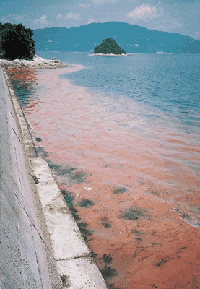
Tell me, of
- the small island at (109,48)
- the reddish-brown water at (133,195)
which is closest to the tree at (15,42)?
the reddish-brown water at (133,195)

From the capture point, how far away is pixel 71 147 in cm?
732

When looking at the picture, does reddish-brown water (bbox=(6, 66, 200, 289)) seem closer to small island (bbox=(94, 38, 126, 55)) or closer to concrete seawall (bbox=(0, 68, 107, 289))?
concrete seawall (bbox=(0, 68, 107, 289))

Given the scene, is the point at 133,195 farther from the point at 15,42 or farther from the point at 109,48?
the point at 109,48

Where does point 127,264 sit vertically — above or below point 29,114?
below

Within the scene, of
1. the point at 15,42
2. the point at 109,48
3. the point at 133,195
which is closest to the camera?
the point at 133,195

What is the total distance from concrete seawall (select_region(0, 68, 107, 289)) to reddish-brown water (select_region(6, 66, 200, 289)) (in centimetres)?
53

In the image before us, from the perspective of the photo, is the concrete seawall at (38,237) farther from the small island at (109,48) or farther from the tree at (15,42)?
the small island at (109,48)

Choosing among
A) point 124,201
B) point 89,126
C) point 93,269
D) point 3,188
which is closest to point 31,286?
point 3,188

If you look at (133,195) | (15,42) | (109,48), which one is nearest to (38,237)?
(133,195)

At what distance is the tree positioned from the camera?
1784 inches

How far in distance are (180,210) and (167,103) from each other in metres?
13.7

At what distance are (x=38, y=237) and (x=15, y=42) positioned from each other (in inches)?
2134

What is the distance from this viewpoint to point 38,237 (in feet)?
7.68

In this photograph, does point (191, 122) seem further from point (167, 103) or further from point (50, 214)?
point (50, 214)
